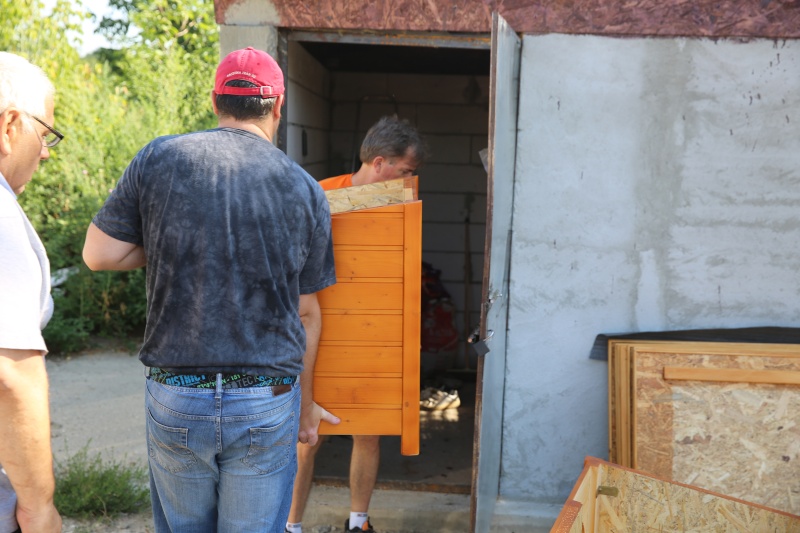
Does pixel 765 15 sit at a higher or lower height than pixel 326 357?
higher

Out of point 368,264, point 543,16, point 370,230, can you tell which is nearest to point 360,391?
point 368,264

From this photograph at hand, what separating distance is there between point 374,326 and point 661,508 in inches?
49.0

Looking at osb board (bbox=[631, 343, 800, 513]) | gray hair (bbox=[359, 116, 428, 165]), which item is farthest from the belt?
osb board (bbox=[631, 343, 800, 513])

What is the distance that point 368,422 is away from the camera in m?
3.08

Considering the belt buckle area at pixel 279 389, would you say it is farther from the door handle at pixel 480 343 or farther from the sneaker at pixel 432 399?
the sneaker at pixel 432 399

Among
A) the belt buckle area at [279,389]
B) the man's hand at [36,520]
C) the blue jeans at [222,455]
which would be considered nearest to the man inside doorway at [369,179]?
the blue jeans at [222,455]

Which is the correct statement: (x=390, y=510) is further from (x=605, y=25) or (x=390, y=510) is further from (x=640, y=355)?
(x=605, y=25)

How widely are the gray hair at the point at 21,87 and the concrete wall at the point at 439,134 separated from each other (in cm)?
492

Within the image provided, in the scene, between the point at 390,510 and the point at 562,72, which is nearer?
the point at 562,72

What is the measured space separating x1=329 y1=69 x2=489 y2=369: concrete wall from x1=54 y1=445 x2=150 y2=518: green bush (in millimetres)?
3240

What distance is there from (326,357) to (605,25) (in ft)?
6.67

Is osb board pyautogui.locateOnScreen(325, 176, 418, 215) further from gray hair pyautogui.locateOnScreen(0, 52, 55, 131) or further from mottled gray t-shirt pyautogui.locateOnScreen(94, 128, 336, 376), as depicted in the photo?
gray hair pyautogui.locateOnScreen(0, 52, 55, 131)

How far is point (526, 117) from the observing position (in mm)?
3887

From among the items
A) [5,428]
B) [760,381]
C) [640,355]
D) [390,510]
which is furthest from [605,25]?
[5,428]
